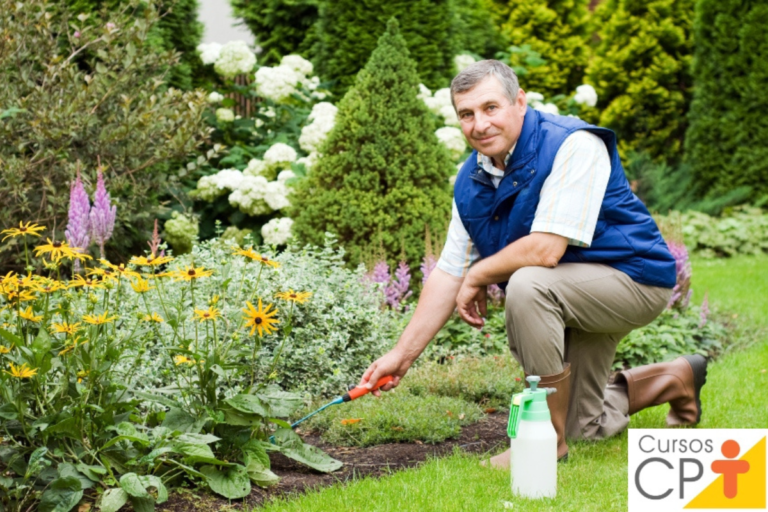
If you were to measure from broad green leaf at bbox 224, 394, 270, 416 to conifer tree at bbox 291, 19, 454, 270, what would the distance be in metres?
2.81

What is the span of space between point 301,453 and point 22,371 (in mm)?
964

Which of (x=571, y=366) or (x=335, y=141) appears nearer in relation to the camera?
(x=571, y=366)

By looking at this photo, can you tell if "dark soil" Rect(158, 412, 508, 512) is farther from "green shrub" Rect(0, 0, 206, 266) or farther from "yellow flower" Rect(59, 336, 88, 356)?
"green shrub" Rect(0, 0, 206, 266)

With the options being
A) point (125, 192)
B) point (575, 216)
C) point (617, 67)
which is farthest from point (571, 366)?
point (617, 67)

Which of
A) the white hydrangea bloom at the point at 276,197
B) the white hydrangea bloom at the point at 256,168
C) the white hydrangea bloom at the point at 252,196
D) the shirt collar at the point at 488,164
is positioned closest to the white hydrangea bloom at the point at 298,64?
the white hydrangea bloom at the point at 256,168

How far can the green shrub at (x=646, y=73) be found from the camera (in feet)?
33.8

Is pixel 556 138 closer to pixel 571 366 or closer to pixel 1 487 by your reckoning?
pixel 571 366

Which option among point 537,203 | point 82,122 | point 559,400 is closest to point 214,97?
point 82,122

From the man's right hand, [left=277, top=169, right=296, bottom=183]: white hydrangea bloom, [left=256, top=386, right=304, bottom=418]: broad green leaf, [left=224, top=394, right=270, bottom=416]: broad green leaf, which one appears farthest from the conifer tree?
[left=224, top=394, right=270, bottom=416]: broad green leaf

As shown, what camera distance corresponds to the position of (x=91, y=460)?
8.50ft

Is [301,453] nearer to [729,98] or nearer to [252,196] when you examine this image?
[252,196]

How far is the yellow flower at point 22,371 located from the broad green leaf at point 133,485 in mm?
367

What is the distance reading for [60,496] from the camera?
2451 mm

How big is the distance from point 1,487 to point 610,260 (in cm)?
204
